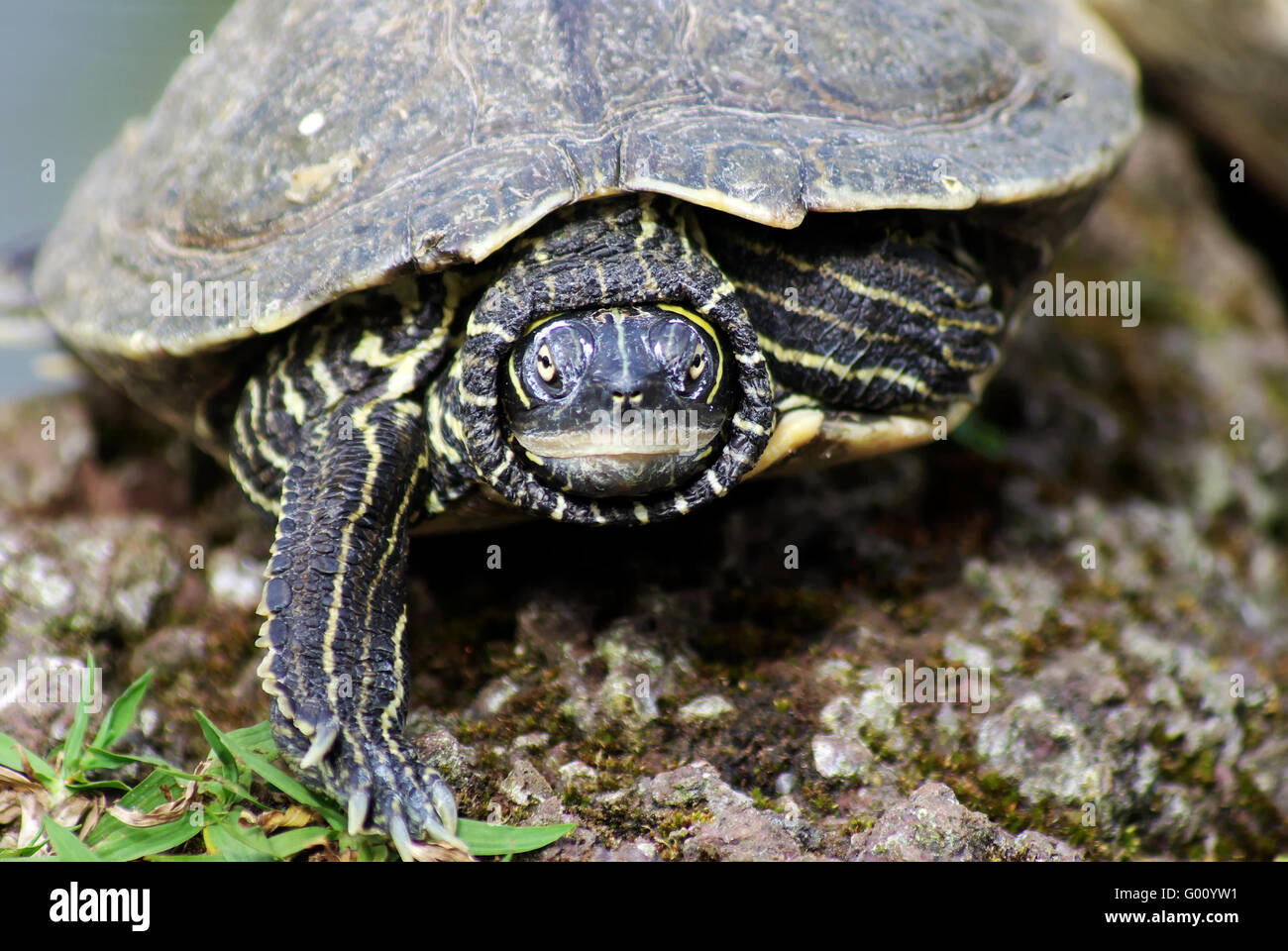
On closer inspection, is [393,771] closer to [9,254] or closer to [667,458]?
[667,458]

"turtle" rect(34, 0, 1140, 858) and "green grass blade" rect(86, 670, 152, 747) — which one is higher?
"turtle" rect(34, 0, 1140, 858)

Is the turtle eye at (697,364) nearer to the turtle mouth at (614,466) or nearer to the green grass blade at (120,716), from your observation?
the turtle mouth at (614,466)

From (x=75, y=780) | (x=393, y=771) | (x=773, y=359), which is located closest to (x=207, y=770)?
(x=75, y=780)
